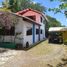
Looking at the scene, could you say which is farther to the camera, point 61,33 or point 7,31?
point 61,33

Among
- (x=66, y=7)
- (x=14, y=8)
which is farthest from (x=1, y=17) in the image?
(x=14, y=8)

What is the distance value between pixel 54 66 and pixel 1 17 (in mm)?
10352

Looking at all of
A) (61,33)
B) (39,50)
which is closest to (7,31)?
(39,50)

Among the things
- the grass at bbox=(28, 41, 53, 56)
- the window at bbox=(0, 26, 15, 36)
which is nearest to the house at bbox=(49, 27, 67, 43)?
the grass at bbox=(28, 41, 53, 56)

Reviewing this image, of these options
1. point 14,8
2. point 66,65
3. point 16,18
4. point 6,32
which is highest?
point 14,8

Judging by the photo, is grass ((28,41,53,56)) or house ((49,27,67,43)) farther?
house ((49,27,67,43))

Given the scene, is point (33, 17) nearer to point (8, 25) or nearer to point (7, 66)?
point (8, 25)

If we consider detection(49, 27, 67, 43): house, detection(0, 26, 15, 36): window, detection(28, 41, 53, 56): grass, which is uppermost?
detection(0, 26, 15, 36): window

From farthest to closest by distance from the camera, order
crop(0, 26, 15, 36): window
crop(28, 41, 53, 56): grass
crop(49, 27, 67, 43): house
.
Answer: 1. crop(49, 27, 67, 43): house
2. crop(0, 26, 15, 36): window
3. crop(28, 41, 53, 56): grass

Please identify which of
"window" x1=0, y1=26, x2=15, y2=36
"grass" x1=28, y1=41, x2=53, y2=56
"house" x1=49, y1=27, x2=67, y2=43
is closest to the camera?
"grass" x1=28, y1=41, x2=53, y2=56

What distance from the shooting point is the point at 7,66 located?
1188cm

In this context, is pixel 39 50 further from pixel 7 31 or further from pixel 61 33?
pixel 61 33

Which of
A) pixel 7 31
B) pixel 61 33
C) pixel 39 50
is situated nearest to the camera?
pixel 39 50

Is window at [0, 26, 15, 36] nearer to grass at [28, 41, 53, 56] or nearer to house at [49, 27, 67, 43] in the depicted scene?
grass at [28, 41, 53, 56]
